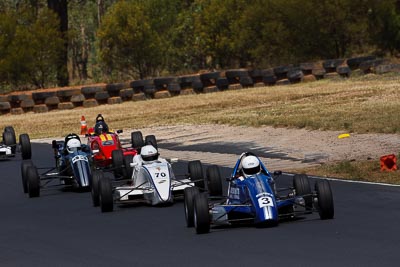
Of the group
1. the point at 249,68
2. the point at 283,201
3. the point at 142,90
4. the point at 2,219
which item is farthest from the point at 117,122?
the point at 283,201

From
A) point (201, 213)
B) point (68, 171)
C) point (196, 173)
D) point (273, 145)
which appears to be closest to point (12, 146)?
point (273, 145)

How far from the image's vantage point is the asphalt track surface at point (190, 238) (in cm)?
1084

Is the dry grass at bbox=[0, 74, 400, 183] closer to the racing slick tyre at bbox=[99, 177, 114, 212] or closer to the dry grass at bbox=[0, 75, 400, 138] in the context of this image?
the dry grass at bbox=[0, 75, 400, 138]

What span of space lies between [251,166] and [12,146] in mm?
14141

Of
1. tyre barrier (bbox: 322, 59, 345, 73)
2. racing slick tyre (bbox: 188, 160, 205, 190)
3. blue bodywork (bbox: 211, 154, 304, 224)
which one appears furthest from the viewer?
tyre barrier (bbox: 322, 59, 345, 73)

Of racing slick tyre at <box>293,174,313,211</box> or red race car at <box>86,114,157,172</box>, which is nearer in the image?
racing slick tyre at <box>293,174,313,211</box>

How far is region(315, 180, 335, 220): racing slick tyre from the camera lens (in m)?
12.8

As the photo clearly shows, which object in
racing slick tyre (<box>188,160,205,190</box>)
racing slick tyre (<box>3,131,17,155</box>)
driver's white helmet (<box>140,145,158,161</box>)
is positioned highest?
driver's white helmet (<box>140,145,158,161</box>)

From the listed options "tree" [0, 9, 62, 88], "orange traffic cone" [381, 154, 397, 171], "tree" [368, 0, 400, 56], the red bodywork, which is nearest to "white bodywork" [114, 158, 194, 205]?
"orange traffic cone" [381, 154, 397, 171]

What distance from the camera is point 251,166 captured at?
1332 cm

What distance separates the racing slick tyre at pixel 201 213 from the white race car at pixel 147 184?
109 inches

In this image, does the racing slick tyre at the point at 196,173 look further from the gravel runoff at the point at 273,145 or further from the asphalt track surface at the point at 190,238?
the gravel runoff at the point at 273,145

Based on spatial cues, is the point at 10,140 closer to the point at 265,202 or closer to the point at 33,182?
the point at 33,182

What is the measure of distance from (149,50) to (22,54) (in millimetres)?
5144
